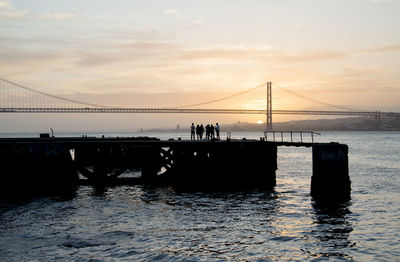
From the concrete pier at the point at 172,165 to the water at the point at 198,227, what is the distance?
2289mm

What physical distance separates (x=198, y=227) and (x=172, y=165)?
1466 centimetres

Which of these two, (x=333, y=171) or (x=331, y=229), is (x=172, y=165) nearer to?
(x=333, y=171)

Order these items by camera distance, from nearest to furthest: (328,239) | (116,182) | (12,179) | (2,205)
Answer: (328,239) < (2,205) < (12,179) < (116,182)

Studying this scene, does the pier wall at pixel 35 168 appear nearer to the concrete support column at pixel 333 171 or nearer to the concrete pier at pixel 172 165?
the concrete pier at pixel 172 165

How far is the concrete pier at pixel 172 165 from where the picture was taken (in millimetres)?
25312

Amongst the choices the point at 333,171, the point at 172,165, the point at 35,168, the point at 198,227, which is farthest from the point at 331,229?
the point at 35,168

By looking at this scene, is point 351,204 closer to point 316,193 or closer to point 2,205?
point 316,193

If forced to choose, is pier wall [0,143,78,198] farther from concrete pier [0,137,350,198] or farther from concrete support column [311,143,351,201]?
concrete support column [311,143,351,201]

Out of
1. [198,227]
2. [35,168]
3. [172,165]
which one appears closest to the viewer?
[198,227]

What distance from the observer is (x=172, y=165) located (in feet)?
104

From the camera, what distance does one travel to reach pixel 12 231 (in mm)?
16516

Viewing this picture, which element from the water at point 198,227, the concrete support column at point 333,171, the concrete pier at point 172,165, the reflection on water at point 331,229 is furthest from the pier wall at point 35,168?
the reflection on water at point 331,229

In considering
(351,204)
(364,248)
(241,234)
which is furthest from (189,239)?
(351,204)

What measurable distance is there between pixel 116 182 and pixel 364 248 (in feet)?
63.4
